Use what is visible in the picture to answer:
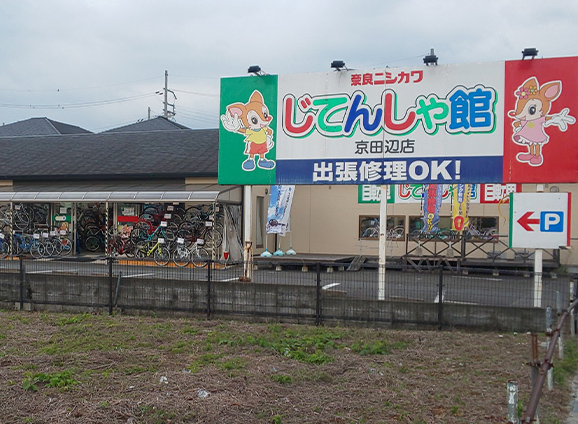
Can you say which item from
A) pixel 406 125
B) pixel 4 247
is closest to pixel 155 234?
pixel 4 247

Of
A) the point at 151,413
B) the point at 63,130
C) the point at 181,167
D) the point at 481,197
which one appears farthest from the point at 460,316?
the point at 63,130

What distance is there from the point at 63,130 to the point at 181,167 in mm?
16096

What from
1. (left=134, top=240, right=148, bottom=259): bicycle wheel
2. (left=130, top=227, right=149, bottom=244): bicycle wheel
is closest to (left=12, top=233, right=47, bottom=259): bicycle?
(left=130, top=227, right=149, bottom=244): bicycle wheel

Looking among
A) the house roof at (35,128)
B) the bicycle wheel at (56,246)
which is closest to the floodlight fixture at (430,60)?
the bicycle wheel at (56,246)

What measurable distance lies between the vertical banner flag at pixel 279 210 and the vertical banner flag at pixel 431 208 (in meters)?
5.08

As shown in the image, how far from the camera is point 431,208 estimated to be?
69.1ft

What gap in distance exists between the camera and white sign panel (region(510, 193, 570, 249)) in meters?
10.2

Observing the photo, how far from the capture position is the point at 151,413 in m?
5.53

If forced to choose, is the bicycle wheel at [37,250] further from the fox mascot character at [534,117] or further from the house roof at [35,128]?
the fox mascot character at [534,117]

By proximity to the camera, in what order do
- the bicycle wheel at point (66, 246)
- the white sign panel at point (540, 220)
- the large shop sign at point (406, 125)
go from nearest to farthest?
the white sign panel at point (540, 220)
the large shop sign at point (406, 125)
the bicycle wheel at point (66, 246)

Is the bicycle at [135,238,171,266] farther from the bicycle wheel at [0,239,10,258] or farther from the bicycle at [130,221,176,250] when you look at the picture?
the bicycle wheel at [0,239,10,258]

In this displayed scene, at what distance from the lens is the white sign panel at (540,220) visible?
1021 centimetres

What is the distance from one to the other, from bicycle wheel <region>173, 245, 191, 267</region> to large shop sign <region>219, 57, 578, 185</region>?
715 centimetres

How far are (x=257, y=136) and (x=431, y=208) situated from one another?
406 inches
